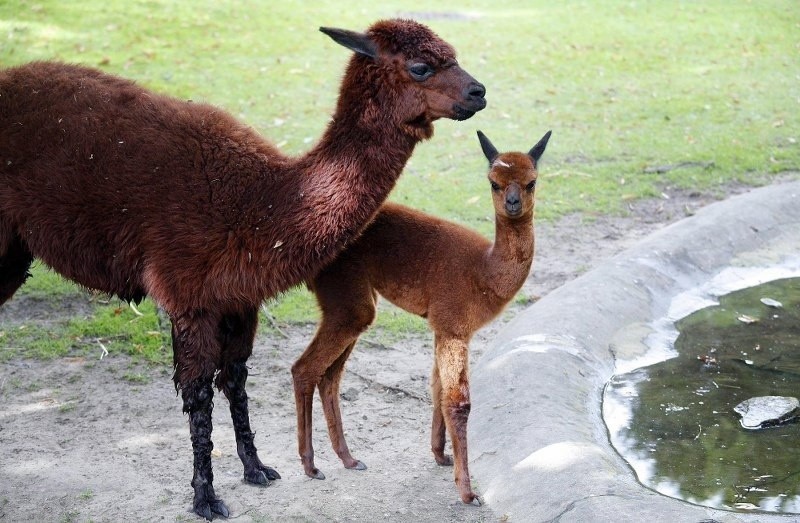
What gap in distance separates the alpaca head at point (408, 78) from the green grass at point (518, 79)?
121 inches

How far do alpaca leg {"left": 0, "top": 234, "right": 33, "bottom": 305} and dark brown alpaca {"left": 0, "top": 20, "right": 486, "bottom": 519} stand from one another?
138 mm

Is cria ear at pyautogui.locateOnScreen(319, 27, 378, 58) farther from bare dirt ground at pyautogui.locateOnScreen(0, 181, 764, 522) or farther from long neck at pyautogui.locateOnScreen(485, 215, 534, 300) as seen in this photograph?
bare dirt ground at pyautogui.locateOnScreen(0, 181, 764, 522)

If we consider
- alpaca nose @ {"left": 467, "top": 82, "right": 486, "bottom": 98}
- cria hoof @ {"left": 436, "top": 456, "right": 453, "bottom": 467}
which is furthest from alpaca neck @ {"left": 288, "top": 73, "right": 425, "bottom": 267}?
cria hoof @ {"left": 436, "top": 456, "right": 453, "bottom": 467}

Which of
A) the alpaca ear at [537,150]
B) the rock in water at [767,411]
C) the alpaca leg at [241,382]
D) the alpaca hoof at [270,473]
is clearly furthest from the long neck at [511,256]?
the rock in water at [767,411]

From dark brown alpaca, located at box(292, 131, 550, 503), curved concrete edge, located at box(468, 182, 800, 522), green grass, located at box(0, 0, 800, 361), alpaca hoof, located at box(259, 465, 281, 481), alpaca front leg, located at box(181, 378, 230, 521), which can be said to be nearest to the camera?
curved concrete edge, located at box(468, 182, 800, 522)

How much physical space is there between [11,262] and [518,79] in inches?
368

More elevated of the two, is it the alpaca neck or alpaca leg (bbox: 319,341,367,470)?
the alpaca neck

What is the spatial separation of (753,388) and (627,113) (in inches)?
271

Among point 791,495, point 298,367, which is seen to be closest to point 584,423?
point 791,495

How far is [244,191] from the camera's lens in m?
5.05

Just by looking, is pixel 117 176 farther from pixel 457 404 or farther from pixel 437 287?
pixel 457 404

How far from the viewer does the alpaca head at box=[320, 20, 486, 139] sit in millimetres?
4832

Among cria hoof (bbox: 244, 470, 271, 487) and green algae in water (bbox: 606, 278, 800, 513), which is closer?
green algae in water (bbox: 606, 278, 800, 513)

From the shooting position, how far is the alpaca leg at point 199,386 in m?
5.05
